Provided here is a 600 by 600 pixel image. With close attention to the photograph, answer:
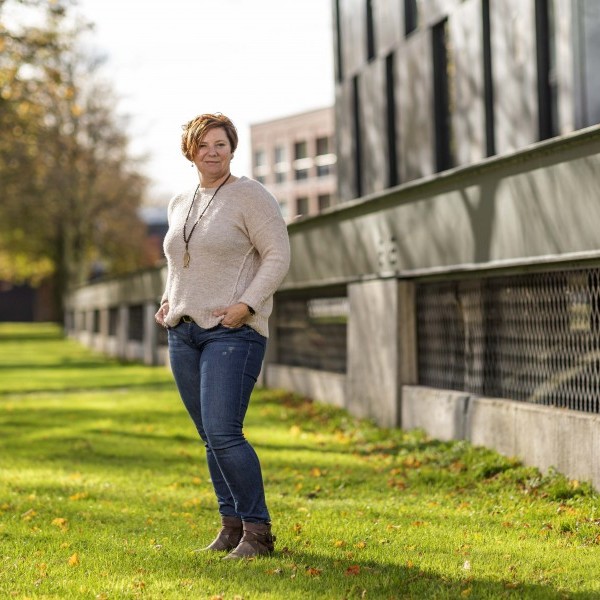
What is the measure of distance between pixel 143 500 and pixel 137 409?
791 cm

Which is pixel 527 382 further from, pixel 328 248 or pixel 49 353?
pixel 49 353

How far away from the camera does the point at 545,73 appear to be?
1712cm

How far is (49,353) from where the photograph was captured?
3978 centimetres

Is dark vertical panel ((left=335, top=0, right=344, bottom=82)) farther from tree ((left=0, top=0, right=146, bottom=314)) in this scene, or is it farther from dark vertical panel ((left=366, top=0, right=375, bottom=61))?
tree ((left=0, top=0, right=146, bottom=314))

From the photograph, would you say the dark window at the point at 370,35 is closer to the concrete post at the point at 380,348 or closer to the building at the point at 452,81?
the building at the point at 452,81

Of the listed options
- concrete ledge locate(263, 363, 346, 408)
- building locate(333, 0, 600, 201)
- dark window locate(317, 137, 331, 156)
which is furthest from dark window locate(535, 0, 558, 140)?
dark window locate(317, 137, 331, 156)

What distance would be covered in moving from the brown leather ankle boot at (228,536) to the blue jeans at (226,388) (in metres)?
0.21

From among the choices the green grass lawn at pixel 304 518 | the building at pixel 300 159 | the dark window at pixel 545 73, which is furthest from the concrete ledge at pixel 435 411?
the building at pixel 300 159

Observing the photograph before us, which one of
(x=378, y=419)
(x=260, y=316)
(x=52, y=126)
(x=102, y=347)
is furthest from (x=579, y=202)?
(x=52, y=126)

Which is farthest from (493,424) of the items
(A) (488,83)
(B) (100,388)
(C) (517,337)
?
(B) (100,388)

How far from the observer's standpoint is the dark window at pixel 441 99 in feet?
70.3

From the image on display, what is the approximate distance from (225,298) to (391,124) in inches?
740

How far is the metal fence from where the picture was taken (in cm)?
895

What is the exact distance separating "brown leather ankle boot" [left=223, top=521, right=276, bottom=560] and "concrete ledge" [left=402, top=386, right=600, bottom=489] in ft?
8.99
